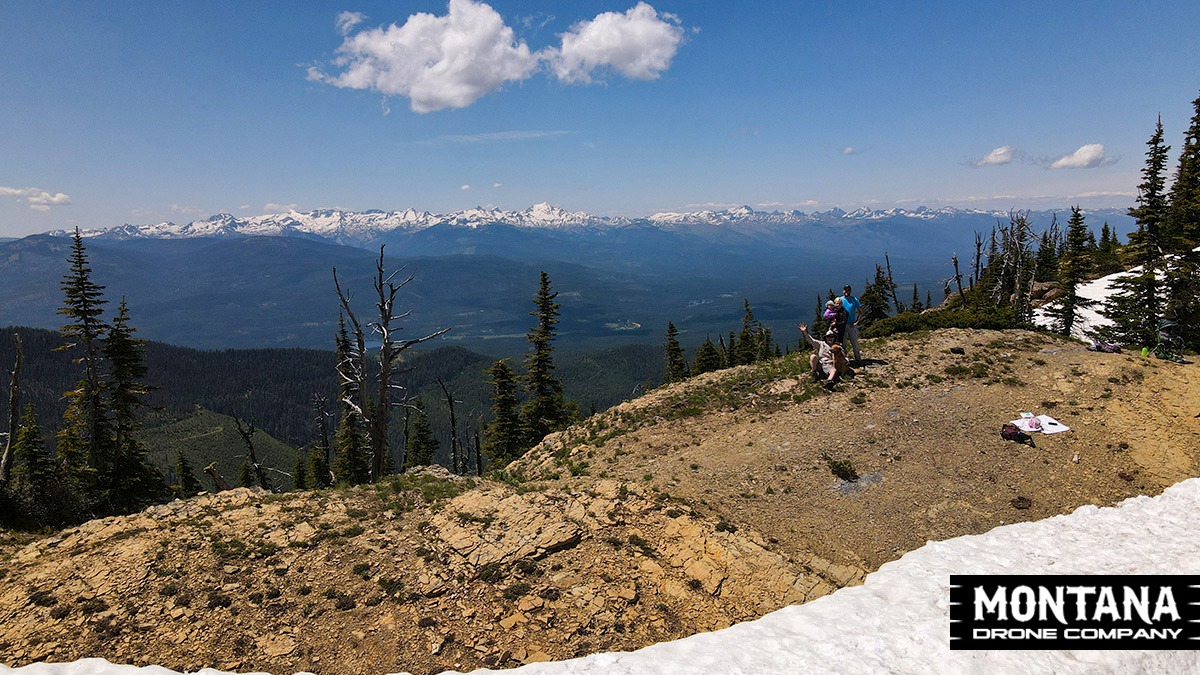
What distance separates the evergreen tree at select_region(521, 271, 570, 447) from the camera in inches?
1597

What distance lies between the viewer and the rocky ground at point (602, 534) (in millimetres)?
7930

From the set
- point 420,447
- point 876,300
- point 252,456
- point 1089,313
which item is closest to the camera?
point 252,456

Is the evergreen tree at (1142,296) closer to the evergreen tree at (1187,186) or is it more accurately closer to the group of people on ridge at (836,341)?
the evergreen tree at (1187,186)

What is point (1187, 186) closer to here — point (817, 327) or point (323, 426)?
point (817, 327)

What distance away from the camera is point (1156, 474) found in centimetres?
1240

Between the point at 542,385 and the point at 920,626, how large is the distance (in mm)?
35014

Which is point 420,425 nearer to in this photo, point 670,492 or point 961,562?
point 670,492

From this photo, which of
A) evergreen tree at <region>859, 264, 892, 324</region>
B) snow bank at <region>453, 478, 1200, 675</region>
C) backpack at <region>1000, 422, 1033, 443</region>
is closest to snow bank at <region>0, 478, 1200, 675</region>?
snow bank at <region>453, 478, 1200, 675</region>

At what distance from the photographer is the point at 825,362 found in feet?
67.1

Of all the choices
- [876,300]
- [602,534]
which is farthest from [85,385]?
[876,300]

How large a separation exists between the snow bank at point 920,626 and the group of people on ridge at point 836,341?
905 cm

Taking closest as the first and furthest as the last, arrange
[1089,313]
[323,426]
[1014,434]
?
1. [1014,434]
2. [1089,313]
3. [323,426]

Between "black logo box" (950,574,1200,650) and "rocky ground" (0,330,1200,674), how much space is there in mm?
2221

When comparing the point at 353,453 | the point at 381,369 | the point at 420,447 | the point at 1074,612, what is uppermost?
the point at 381,369
